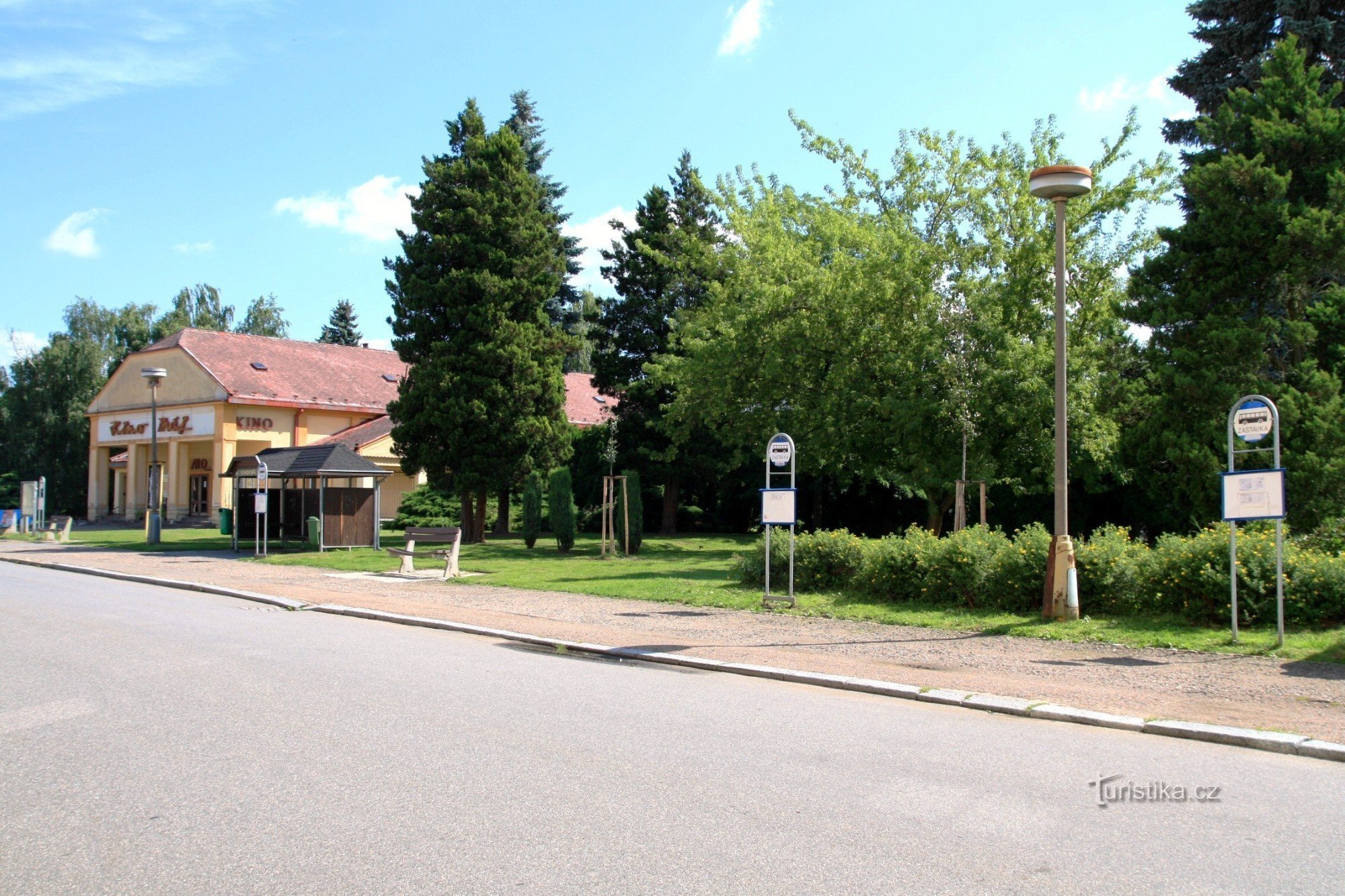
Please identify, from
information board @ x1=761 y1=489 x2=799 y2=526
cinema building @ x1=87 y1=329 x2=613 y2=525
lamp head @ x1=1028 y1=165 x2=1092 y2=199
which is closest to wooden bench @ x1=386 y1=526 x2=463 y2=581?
information board @ x1=761 y1=489 x2=799 y2=526

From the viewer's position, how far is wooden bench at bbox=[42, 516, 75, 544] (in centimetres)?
Result: 3434

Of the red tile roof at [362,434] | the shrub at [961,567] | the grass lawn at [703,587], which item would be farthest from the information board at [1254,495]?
the red tile roof at [362,434]

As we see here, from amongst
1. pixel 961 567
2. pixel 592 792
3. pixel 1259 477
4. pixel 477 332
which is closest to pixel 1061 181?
pixel 1259 477

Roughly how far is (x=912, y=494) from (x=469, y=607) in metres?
17.6

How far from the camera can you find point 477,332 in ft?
104

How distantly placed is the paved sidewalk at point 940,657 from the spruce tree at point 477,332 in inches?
529

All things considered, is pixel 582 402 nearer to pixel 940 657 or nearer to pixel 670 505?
pixel 670 505

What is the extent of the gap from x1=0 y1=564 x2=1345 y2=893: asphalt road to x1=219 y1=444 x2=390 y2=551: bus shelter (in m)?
18.8

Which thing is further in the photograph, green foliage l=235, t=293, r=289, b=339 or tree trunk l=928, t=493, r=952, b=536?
green foliage l=235, t=293, r=289, b=339

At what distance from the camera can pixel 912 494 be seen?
30.0 metres

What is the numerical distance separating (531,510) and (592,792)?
2539 centimetres

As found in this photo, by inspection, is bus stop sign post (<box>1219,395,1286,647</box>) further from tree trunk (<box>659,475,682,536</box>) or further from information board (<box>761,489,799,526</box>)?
tree trunk (<box>659,475,682,536</box>)

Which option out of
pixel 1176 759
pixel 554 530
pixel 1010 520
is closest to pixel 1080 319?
pixel 1010 520

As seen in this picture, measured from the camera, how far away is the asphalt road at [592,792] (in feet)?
15.4
